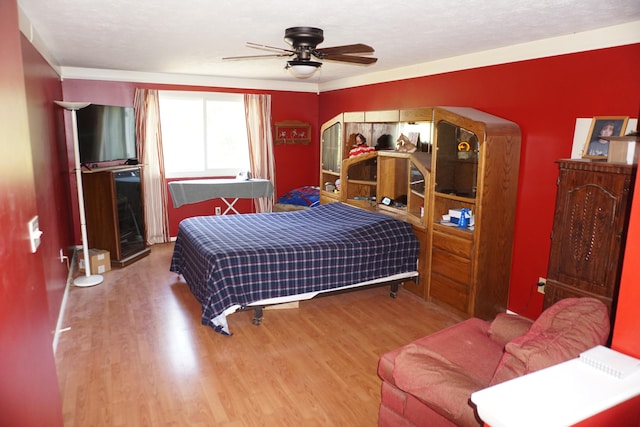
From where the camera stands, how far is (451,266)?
3.90 m

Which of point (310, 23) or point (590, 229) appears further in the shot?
point (310, 23)

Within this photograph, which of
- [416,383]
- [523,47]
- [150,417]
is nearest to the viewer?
[416,383]

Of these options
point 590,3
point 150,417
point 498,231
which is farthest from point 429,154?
point 150,417

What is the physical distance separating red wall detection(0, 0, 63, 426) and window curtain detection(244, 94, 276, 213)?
498 cm

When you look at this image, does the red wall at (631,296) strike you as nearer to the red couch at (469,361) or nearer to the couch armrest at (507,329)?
the red couch at (469,361)

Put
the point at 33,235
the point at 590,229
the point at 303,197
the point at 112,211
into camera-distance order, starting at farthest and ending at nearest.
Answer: the point at 303,197 < the point at 112,211 < the point at 590,229 < the point at 33,235

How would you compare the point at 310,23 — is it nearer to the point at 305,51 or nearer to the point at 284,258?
the point at 305,51

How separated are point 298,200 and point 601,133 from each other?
13.9 feet

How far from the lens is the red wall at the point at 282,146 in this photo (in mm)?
5789

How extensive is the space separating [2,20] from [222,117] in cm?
532

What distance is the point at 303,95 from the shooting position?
7.04 m

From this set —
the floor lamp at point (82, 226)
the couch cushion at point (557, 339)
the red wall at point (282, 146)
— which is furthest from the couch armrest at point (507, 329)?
the red wall at point (282, 146)

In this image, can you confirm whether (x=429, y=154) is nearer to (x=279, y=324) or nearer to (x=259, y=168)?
(x=279, y=324)

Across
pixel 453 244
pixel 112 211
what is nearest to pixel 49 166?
pixel 112 211
